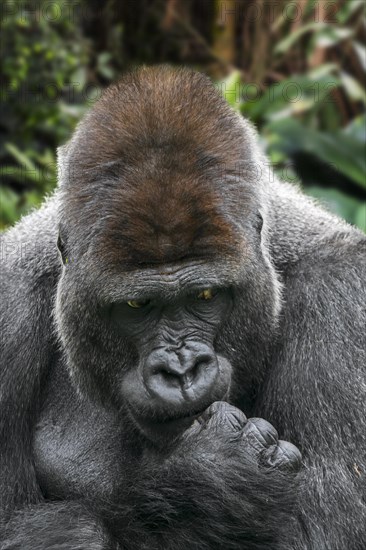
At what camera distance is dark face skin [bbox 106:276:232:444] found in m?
3.62

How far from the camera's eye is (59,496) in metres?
4.33

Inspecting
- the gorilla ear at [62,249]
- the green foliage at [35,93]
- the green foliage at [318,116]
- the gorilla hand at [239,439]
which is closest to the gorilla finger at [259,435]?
the gorilla hand at [239,439]

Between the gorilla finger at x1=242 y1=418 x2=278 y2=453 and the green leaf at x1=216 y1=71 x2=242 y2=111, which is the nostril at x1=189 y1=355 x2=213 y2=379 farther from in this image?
the green leaf at x1=216 y1=71 x2=242 y2=111

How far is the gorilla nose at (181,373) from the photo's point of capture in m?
3.60

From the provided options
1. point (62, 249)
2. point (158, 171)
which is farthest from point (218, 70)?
point (158, 171)

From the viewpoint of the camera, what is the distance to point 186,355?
3.65 m

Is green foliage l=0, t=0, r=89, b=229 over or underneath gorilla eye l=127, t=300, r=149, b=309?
over

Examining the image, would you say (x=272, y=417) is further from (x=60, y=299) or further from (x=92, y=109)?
(x=92, y=109)

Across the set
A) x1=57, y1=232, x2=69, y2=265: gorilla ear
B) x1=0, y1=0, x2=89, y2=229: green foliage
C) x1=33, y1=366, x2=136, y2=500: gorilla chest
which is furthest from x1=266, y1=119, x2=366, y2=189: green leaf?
x1=57, y1=232, x2=69, y2=265: gorilla ear

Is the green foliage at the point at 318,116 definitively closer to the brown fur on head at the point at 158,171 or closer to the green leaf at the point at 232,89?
the green leaf at the point at 232,89

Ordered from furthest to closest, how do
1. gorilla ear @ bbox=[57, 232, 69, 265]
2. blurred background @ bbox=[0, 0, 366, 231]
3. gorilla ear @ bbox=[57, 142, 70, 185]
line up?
1. blurred background @ bbox=[0, 0, 366, 231]
2. gorilla ear @ bbox=[57, 142, 70, 185]
3. gorilla ear @ bbox=[57, 232, 69, 265]

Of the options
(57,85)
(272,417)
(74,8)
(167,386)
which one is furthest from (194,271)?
(74,8)

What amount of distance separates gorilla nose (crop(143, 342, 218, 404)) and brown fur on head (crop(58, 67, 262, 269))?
35 centimetres

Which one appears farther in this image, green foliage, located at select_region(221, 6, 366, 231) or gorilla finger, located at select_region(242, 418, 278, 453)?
green foliage, located at select_region(221, 6, 366, 231)
